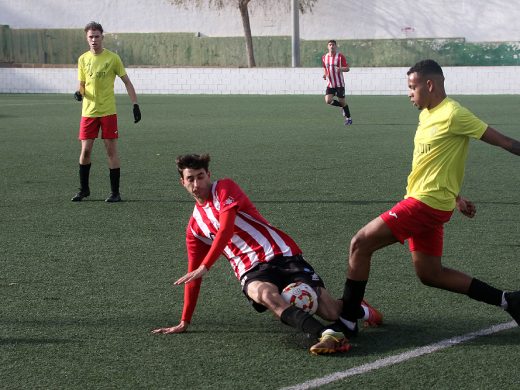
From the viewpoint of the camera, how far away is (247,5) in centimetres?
4872

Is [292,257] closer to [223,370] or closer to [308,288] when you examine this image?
[308,288]

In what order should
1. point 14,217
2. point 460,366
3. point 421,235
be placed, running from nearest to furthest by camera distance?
point 460,366 → point 421,235 → point 14,217

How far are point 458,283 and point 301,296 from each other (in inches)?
36.6

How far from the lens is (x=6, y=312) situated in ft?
20.7

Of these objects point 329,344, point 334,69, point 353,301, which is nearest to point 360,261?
point 353,301

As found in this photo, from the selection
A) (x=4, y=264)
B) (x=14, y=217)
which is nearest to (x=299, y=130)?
(x=14, y=217)

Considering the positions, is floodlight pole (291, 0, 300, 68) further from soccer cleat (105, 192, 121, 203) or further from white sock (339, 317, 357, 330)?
white sock (339, 317, 357, 330)

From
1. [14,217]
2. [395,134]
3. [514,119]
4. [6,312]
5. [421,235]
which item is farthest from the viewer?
[514,119]

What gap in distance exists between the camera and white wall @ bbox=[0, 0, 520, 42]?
4756 centimetres

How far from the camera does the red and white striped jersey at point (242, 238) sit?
19.0 ft

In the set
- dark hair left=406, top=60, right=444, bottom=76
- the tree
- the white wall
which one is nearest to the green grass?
dark hair left=406, top=60, right=444, bottom=76

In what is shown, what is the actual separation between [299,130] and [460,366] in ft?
50.4

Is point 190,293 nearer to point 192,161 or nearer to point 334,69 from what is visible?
point 192,161

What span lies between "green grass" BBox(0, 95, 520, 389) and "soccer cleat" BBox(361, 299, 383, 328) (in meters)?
0.05
